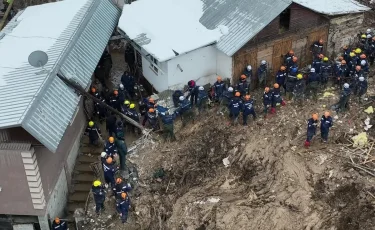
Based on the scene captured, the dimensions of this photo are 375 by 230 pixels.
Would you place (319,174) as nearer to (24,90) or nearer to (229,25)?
(229,25)

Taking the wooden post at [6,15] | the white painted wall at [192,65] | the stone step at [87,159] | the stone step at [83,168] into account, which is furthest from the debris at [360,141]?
the wooden post at [6,15]

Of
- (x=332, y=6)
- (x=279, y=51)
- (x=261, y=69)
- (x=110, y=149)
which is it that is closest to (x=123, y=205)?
(x=110, y=149)

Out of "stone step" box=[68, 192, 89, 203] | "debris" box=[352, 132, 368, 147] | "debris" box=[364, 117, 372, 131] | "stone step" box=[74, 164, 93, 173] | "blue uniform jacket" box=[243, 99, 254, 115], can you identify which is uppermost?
"blue uniform jacket" box=[243, 99, 254, 115]

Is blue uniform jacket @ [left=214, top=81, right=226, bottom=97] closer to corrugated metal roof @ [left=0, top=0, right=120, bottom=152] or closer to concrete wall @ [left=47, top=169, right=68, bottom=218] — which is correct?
corrugated metal roof @ [left=0, top=0, right=120, bottom=152]

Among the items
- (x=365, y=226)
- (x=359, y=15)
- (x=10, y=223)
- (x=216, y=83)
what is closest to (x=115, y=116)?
(x=216, y=83)

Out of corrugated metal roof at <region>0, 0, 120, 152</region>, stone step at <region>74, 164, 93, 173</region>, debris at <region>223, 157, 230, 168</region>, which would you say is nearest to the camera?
corrugated metal roof at <region>0, 0, 120, 152</region>

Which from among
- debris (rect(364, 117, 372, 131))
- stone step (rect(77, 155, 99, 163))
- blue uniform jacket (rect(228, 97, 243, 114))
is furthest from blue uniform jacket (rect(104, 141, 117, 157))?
debris (rect(364, 117, 372, 131))
